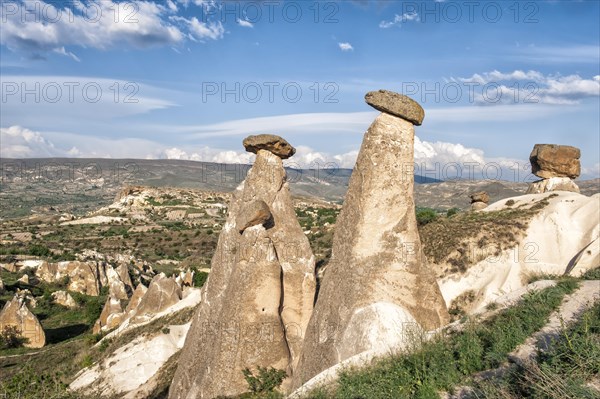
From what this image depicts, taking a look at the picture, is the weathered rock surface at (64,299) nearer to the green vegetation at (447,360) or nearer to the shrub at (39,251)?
the shrub at (39,251)

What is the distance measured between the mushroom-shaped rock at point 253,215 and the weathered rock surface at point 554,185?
15209mm

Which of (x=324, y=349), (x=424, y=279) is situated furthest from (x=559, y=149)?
(x=324, y=349)

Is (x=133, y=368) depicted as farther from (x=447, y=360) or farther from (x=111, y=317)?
(x=447, y=360)

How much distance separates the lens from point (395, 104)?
A: 410 inches

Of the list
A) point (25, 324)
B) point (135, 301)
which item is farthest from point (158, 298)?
point (25, 324)

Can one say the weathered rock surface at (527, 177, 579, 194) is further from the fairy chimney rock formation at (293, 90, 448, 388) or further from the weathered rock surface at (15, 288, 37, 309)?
the weathered rock surface at (15, 288, 37, 309)

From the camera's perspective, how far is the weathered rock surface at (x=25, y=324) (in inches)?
982

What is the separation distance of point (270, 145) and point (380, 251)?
144 inches

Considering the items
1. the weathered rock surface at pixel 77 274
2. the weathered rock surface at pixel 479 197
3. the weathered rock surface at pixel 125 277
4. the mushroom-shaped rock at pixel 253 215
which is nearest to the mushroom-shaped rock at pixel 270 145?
the mushroom-shaped rock at pixel 253 215

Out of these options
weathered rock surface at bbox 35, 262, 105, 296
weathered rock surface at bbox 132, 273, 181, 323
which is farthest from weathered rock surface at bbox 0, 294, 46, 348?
weathered rock surface at bbox 35, 262, 105, 296

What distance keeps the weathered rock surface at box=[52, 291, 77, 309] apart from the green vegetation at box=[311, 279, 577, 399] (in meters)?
A: 32.4

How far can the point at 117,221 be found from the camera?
8062 cm

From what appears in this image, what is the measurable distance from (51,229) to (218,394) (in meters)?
73.4

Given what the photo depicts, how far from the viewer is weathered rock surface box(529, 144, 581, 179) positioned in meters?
21.8
